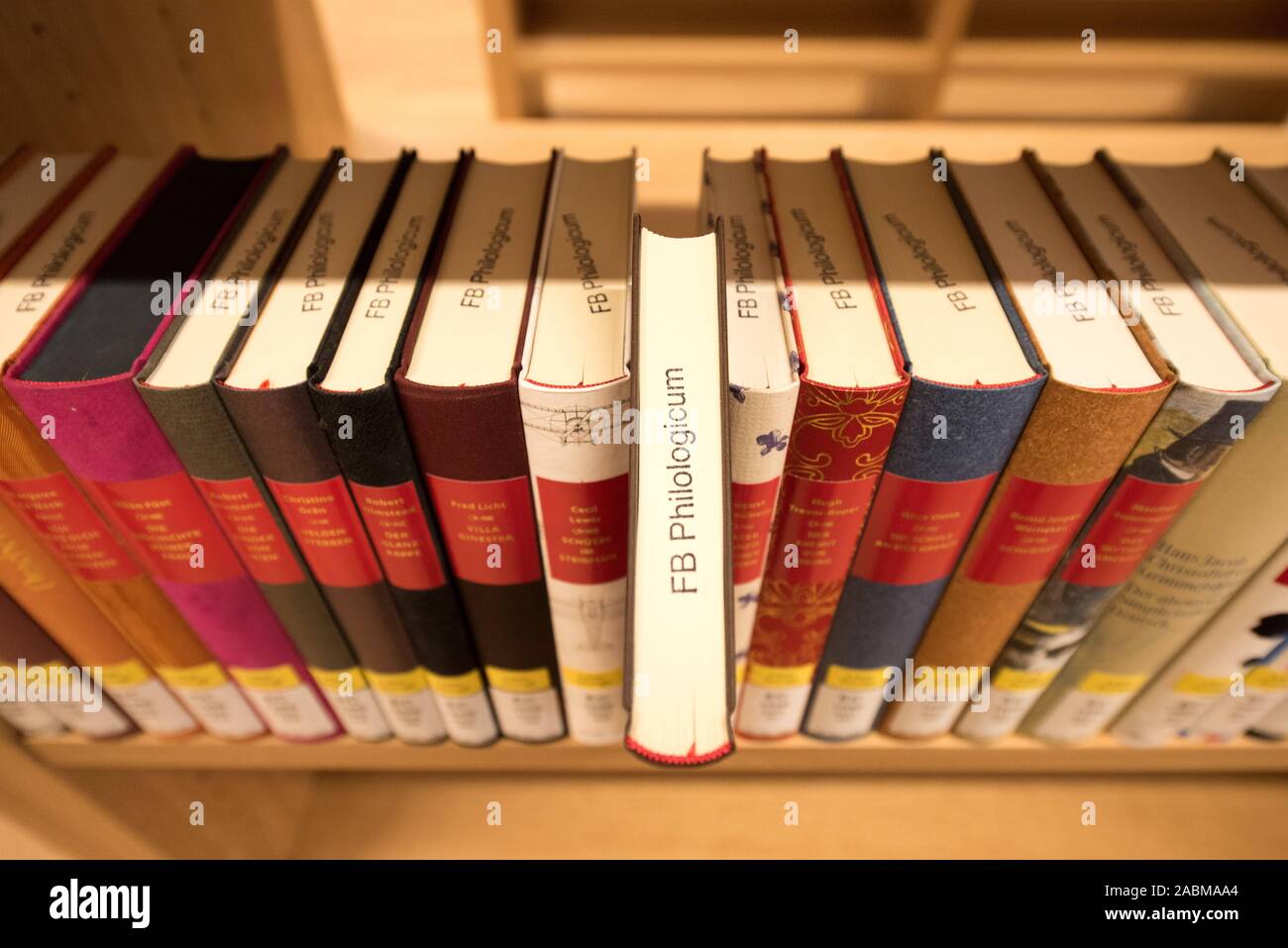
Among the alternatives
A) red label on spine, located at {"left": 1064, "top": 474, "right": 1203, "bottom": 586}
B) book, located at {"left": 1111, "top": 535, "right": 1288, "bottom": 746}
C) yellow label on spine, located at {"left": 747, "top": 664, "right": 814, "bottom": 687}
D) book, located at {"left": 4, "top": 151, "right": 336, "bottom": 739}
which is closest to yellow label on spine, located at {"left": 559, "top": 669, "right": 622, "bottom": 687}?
yellow label on spine, located at {"left": 747, "top": 664, "right": 814, "bottom": 687}

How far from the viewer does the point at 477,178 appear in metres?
0.55

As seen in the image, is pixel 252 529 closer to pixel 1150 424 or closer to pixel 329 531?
pixel 329 531

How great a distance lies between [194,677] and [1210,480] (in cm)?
71

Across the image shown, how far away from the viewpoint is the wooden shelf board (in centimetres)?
64

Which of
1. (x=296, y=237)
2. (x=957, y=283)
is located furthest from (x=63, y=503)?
(x=957, y=283)

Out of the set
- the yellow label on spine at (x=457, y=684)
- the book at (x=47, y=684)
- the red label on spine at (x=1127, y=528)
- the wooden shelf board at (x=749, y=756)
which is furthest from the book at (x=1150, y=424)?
the book at (x=47, y=684)

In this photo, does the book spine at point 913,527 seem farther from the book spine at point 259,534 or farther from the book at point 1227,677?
the book spine at point 259,534

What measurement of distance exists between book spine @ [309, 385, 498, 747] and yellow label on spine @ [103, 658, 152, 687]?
221 mm

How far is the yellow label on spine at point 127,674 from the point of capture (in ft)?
1.90

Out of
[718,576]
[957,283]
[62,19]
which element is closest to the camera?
[718,576]
